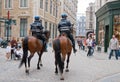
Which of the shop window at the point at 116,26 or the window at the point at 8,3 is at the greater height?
the window at the point at 8,3

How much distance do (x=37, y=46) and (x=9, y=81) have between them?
10.0 ft

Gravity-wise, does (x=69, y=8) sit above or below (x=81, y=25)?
above

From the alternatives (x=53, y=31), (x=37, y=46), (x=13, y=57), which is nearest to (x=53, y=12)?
(x=53, y=31)

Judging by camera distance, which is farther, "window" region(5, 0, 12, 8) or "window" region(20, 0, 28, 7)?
"window" region(5, 0, 12, 8)

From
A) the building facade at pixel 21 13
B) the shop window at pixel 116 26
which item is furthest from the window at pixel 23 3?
the shop window at pixel 116 26

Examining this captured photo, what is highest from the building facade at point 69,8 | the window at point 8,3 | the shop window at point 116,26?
the building facade at point 69,8

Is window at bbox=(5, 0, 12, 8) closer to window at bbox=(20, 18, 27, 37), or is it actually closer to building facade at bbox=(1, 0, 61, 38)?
building facade at bbox=(1, 0, 61, 38)

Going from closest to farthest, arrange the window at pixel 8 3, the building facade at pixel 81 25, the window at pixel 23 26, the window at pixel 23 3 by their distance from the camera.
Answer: the window at pixel 23 26
the window at pixel 23 3
the window at pixel 8 3
the building facade at pixel 81 25

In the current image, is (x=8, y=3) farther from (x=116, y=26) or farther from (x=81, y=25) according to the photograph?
(x=81, y=25)

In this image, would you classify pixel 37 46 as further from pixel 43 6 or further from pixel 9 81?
pixel 43 6

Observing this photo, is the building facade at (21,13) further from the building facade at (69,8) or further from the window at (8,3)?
the building facade at (69,8)

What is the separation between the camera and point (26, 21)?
43.7 metres

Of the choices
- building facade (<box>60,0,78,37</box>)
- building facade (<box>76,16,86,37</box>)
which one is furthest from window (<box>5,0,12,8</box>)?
building facade (<box>76,16,86,37</box>)

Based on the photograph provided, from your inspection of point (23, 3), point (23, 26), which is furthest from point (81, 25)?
point (23, 26)
